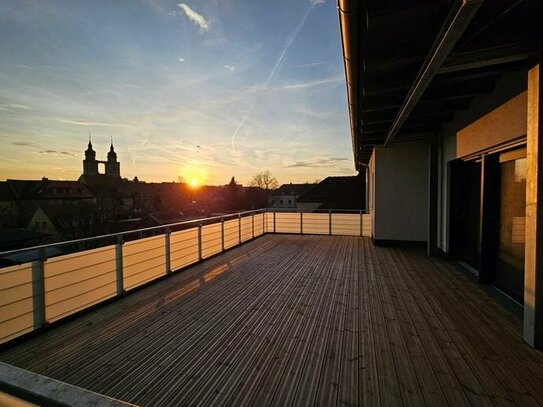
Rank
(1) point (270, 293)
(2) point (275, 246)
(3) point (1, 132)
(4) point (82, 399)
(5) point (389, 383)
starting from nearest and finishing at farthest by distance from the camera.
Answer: (4) point (82, 399) < (5) point (389, 383) < (1) point (270, 293) < (2) point (275, 246) < (3) point (1, 132)

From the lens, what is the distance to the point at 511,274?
3.24m

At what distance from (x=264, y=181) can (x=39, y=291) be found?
3782cm

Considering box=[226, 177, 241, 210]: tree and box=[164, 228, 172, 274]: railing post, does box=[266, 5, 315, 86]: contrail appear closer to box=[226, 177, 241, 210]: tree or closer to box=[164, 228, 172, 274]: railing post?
box=[164, 228, 172, 274]: railing post

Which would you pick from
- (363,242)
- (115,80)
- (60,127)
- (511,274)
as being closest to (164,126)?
(115,80)

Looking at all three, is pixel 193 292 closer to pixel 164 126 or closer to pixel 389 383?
pixel 389 383

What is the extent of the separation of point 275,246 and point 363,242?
2322mm

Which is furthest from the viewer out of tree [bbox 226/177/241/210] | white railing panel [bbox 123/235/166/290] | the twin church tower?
the twin church tower

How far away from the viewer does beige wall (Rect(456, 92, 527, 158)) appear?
104 inches

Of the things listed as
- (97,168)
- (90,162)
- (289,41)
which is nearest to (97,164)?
(97,168)

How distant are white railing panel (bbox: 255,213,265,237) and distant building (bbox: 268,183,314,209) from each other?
2920 centimetres

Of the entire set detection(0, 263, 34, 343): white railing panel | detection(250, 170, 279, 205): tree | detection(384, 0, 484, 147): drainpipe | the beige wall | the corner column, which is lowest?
detection(0, 263, 34, 343): white railing panel

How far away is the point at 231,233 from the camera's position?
261 inches

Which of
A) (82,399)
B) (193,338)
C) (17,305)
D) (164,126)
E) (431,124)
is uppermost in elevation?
(164,126)

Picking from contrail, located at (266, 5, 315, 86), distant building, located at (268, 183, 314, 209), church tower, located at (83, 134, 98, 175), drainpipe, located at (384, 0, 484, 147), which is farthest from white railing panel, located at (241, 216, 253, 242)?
church tower, located at (83, 134, 98, 175)
